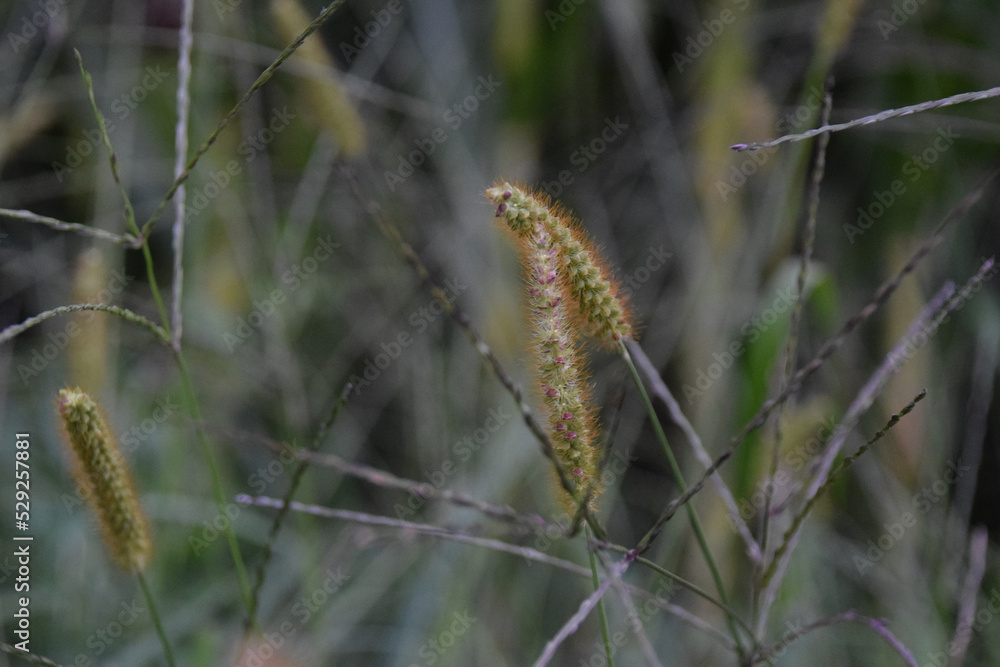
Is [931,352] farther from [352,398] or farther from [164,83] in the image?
[164,83]

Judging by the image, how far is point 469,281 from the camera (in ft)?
7.28

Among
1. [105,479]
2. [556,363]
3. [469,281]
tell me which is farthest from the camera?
[469,281]

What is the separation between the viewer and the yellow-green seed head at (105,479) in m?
0.82

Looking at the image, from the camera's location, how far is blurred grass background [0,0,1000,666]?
1811 millimetres

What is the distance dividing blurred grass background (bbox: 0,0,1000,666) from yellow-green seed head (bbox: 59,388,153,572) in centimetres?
61

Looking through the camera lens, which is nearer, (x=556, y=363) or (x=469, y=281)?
(x=556, y=363)

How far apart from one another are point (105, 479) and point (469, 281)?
4.65 feet

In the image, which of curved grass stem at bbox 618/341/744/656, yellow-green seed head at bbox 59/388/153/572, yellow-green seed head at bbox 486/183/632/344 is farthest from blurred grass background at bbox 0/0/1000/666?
yellow-green seed head at bbox 486/183/632/344

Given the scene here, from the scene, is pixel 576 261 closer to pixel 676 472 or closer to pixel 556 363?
pixel 556 363

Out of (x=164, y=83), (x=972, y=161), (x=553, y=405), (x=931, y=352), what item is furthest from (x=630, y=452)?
(x=164, y=83)

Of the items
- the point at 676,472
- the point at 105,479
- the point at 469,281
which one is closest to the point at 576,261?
the point at 676,472

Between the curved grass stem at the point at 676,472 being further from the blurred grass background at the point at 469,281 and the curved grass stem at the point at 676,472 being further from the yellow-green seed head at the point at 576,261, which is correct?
the blurred grass background at the point at 469,281

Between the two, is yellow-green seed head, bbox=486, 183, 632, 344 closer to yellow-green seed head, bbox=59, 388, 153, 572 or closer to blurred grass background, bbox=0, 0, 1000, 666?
yellow-green seed head, bbox=59, 388, 153, 572

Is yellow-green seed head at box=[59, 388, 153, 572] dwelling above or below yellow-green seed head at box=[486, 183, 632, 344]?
below
